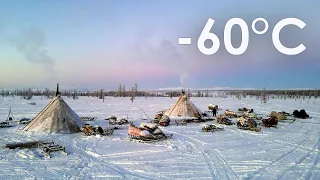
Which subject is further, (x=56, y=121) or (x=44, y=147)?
(x=56, y=121)

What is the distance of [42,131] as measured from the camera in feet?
57.9

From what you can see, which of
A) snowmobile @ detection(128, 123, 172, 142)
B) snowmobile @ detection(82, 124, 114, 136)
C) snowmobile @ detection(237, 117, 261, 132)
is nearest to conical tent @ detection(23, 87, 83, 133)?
snowmobile @ detection(82, 124, 114, 136)

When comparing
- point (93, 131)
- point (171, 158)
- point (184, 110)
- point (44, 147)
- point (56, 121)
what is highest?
point (184, 110)

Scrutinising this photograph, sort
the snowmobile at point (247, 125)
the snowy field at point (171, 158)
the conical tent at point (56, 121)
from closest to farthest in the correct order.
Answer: the snowy field at point (171, 158), the conical tent at point (56, 121), the snowmobile at point (247, 125)

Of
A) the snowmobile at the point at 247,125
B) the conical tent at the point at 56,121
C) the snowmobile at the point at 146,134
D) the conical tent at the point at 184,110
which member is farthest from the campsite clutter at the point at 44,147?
the conical tent at the point at 184,110

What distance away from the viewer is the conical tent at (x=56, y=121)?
1779cm

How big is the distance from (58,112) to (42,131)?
1612 mm

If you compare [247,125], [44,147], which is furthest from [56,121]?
[247,125]

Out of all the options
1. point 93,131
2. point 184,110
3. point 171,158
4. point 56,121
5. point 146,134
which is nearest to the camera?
point 171,158

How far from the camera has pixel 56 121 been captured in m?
18.1

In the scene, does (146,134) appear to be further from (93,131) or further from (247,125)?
(247,125)

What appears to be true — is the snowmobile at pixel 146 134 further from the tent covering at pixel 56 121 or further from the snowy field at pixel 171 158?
the tent covering at pixel 56 121

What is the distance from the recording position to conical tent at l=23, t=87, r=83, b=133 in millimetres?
17791

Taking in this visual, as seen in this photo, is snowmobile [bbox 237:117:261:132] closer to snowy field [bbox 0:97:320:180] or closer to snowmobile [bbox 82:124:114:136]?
snowy field [bbox 0:97:320:180]
